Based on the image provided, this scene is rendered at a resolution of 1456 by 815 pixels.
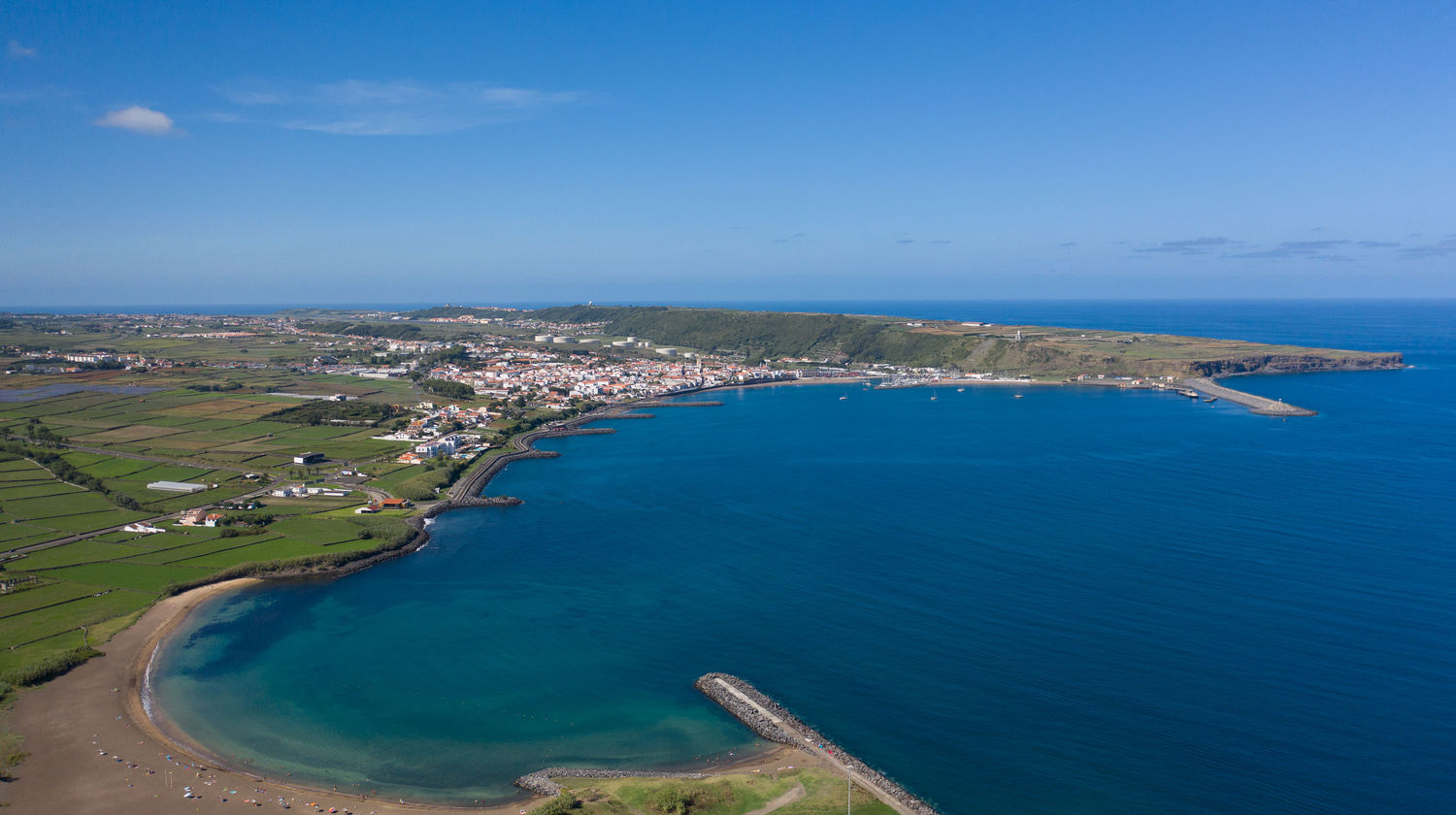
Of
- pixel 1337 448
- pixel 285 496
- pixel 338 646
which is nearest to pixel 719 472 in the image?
pixel 285 496

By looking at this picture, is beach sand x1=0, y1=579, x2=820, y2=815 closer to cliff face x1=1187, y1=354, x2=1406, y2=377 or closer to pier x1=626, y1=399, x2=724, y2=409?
pier x1=626, y1=399, x2=724, y2=409

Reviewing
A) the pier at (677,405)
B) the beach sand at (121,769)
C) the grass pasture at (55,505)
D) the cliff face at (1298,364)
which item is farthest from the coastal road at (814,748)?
the cliff face at (1298,364)

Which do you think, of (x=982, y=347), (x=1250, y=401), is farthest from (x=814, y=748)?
(x=982, y=347)

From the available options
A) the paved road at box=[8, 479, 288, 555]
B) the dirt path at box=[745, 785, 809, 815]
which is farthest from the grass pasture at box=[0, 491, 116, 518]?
the dirt path at box=[745, 785, 809, 815]

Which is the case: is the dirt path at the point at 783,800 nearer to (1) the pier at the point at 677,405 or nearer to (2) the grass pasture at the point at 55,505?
(2) the grass pasture at the point at 55,505

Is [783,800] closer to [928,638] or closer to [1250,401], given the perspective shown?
[928,638]

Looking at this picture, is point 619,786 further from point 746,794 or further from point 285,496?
point 285,496

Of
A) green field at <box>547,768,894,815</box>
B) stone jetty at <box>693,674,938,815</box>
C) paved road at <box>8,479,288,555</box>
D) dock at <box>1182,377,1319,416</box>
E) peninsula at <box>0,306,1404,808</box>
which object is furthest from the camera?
dock at <box>1182,377,1319,416</box>
